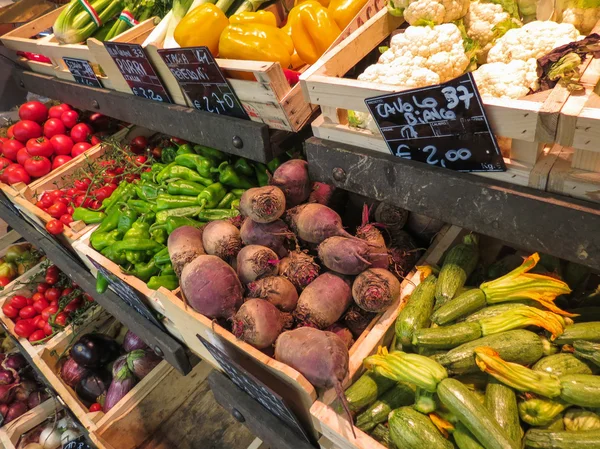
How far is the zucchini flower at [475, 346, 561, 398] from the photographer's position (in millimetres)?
1069

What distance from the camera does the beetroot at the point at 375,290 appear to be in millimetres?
1410

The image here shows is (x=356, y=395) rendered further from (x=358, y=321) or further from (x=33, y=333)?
(x=33, y=333)

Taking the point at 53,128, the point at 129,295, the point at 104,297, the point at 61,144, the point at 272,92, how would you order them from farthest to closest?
the point at 53,128 → the point at 61,144 → the point at 104,297 → the point at 129,295 → the point at 272,92

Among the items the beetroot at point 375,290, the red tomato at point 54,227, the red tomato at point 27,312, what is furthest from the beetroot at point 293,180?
the red tomato at point 27,312

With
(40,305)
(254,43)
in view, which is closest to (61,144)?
(40,305)

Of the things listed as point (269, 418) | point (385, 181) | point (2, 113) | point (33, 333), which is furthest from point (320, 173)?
point (2, 113)

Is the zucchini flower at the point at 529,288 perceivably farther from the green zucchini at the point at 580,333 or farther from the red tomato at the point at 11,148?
the red tomato at the point at 11,148

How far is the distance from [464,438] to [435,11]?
1321 mm

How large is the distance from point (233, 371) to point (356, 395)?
0.46 m

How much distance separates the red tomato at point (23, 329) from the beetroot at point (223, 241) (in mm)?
2088

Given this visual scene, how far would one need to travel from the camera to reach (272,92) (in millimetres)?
1580

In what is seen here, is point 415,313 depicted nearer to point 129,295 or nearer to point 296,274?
point 296,274

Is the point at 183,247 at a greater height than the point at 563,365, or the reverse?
the point at 183,247

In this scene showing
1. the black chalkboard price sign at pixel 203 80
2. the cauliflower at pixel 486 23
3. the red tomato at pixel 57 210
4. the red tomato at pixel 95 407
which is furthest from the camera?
the red tomato at pixel 57 210
